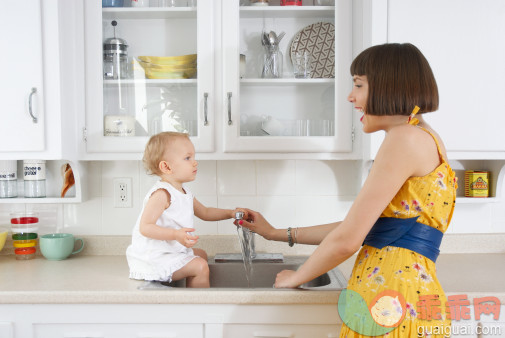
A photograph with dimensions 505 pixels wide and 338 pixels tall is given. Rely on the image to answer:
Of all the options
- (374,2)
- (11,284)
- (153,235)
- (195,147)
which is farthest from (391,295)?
(11,284)

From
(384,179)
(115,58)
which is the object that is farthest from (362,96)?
(115,58)

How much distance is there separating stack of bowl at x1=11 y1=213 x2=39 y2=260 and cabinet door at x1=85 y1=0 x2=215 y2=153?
45 cm

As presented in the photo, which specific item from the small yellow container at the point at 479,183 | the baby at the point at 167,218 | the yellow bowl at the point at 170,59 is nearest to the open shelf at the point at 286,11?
the yellow bowl at the point at 170,59

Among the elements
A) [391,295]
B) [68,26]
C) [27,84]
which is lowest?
[391,295]

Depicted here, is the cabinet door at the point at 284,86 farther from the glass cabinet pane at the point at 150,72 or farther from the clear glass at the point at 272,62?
the glass cabinet pane at the point at 150,72

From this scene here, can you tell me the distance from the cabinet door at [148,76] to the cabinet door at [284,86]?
8cm

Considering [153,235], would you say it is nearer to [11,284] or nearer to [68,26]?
[11,284]

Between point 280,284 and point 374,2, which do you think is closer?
point 280,284

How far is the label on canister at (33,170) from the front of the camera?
195cm

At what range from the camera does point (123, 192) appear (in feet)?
6.76

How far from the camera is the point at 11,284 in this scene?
5.05 ft

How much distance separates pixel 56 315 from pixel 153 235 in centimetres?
37

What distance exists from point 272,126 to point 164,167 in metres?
0.46

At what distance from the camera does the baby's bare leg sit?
161 centimetres
